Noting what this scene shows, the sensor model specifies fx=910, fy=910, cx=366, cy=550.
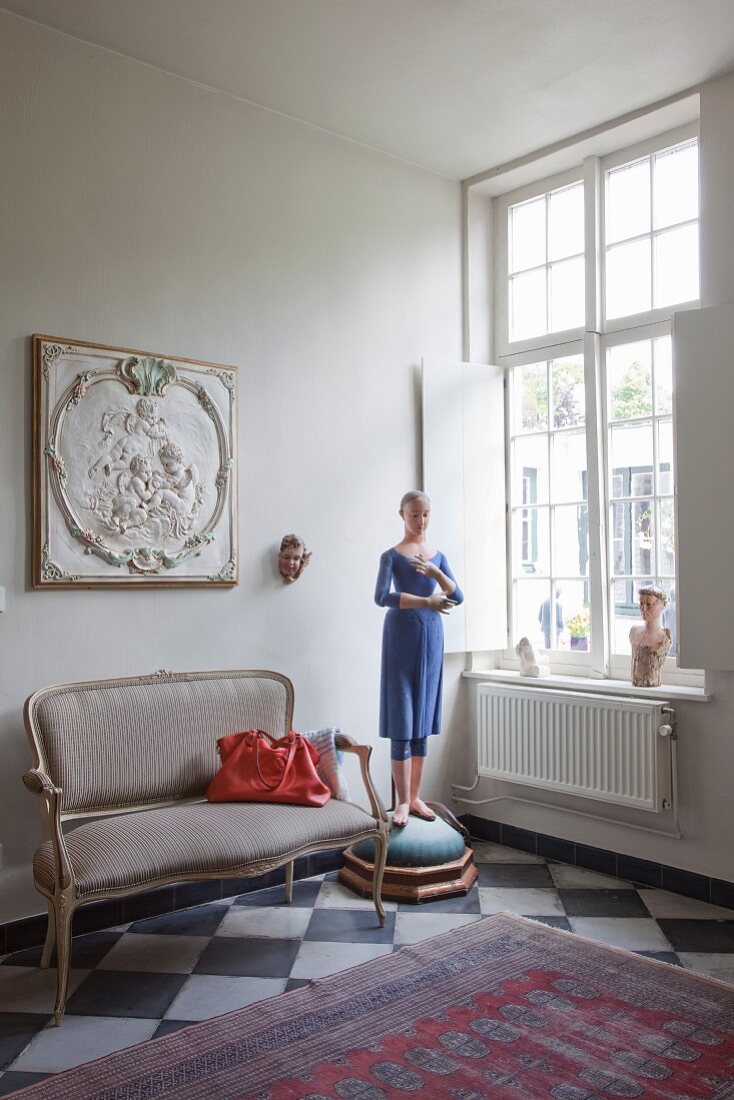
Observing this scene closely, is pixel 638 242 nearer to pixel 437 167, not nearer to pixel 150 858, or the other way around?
pixel 437 167

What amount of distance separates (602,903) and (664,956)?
56 cm

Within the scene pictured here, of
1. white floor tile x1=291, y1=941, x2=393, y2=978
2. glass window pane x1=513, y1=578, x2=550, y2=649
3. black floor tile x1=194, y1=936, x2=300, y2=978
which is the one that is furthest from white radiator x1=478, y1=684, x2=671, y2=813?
black floor tile x1=194, y1=936, x2=300, y2=978

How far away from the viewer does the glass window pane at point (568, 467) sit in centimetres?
466

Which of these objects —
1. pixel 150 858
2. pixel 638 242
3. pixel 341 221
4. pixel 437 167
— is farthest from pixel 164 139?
pixel 150 858

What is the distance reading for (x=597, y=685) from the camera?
4.32 m

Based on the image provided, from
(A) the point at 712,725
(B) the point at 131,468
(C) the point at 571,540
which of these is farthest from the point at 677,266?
(B) the point at 131,468

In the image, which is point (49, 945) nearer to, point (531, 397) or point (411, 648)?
point (411, 648)

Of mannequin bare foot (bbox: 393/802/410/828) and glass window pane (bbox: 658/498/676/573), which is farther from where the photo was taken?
glass window pane (bbox: 658/498/676/573)

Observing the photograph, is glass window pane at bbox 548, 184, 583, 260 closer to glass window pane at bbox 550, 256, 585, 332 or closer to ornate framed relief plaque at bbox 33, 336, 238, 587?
glass window pane at bbox 550, 256, 585, 332

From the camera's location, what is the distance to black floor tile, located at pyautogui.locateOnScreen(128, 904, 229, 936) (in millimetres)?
3488

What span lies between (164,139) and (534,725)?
10.4ft

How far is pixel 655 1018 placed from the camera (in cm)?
Result: 274

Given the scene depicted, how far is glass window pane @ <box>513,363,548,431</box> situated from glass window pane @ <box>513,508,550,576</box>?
0.47m

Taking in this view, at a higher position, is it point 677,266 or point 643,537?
point 677,266
